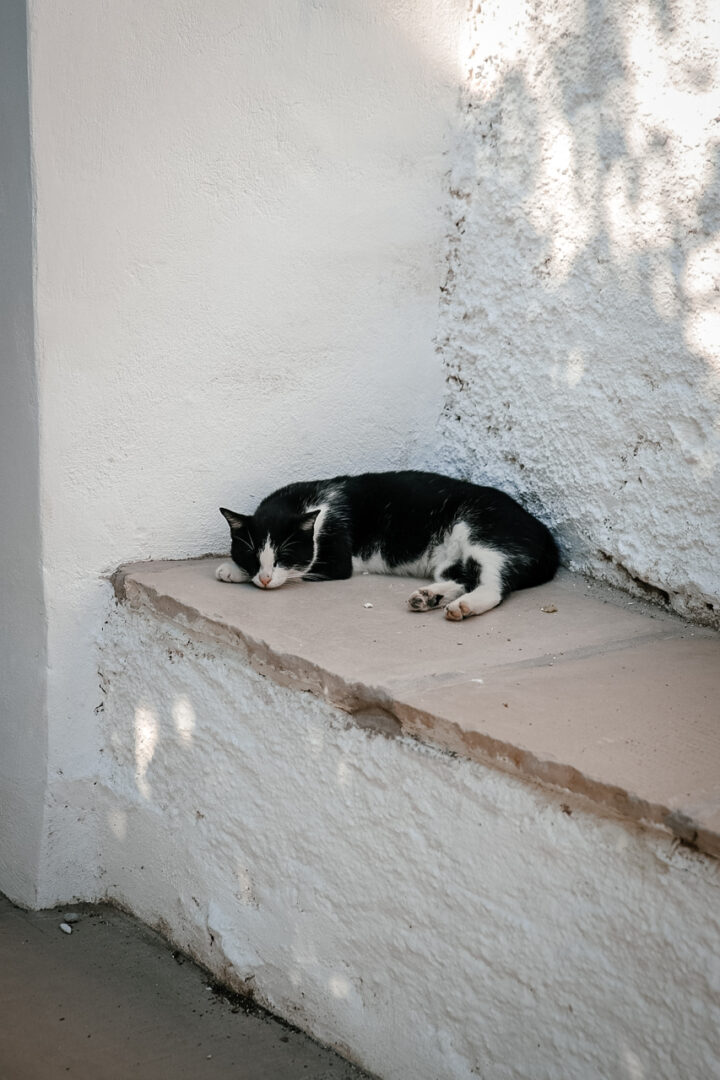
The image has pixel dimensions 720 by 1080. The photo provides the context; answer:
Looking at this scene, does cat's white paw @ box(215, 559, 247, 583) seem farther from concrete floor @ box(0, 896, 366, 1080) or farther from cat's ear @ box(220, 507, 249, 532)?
concrete floor @ box(0, 896, 366, 1080)

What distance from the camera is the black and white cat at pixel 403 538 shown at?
305 centimetres

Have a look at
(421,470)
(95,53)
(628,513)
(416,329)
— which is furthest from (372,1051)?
(95,53)

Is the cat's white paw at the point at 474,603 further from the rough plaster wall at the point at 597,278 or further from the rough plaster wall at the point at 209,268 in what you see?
the rough plaster wall at the point at 209,268

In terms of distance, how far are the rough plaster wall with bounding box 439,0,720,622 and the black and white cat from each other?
0.22 metres

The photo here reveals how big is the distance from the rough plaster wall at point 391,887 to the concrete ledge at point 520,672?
62 millimetres

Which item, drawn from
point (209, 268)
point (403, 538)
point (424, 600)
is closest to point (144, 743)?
point (424, 600)

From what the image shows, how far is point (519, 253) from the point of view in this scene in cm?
321

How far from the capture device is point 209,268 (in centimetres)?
310

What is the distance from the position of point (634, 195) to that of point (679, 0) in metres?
0.50

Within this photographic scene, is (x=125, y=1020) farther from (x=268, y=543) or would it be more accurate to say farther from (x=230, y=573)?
(x=268, y=543)

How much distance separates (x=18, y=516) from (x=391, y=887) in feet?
5.39

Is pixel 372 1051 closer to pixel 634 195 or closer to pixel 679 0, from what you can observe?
pixel 634 195

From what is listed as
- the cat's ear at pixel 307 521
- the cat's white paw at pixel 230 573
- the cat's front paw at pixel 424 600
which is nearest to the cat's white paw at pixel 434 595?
the cat's front paw at pixel 424 600

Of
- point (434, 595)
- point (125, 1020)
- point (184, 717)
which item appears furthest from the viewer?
point (434, 595)
